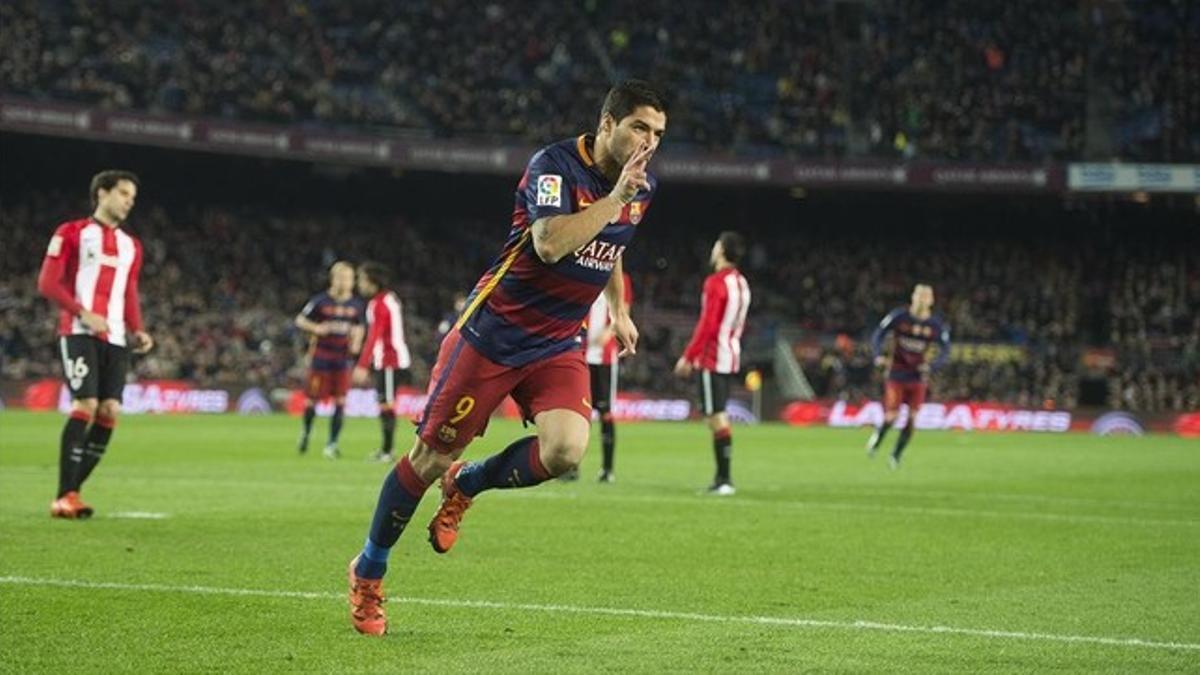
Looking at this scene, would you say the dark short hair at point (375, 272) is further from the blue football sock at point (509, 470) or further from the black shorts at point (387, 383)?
the blue football sock at point (509, 470)

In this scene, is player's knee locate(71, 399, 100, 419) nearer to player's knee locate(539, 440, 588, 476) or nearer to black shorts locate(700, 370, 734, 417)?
player's knee locate(539, 440, 588, 476)

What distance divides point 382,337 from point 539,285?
16615 millimetres

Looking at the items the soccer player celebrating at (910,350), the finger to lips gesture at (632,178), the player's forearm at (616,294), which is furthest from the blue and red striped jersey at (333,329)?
the finger to lips gesture at (632,178)

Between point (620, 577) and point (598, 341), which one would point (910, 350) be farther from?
point (620, 577)

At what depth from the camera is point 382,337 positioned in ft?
79.9

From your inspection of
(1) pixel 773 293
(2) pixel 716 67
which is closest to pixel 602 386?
(1) pixel 773 293

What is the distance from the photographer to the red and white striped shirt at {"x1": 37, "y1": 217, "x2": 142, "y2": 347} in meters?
12.7

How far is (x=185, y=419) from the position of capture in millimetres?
34750

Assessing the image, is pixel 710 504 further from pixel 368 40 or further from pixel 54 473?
pixel 368 40

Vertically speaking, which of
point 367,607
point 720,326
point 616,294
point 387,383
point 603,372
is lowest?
point 367,607

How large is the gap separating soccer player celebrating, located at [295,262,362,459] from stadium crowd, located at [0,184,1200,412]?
17.2 metres

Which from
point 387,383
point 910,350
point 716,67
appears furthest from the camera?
point 716,67

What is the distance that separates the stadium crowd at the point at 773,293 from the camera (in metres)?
43.2

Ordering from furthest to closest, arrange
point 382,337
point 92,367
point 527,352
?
point 382,337, point 92,367, point 527,352
